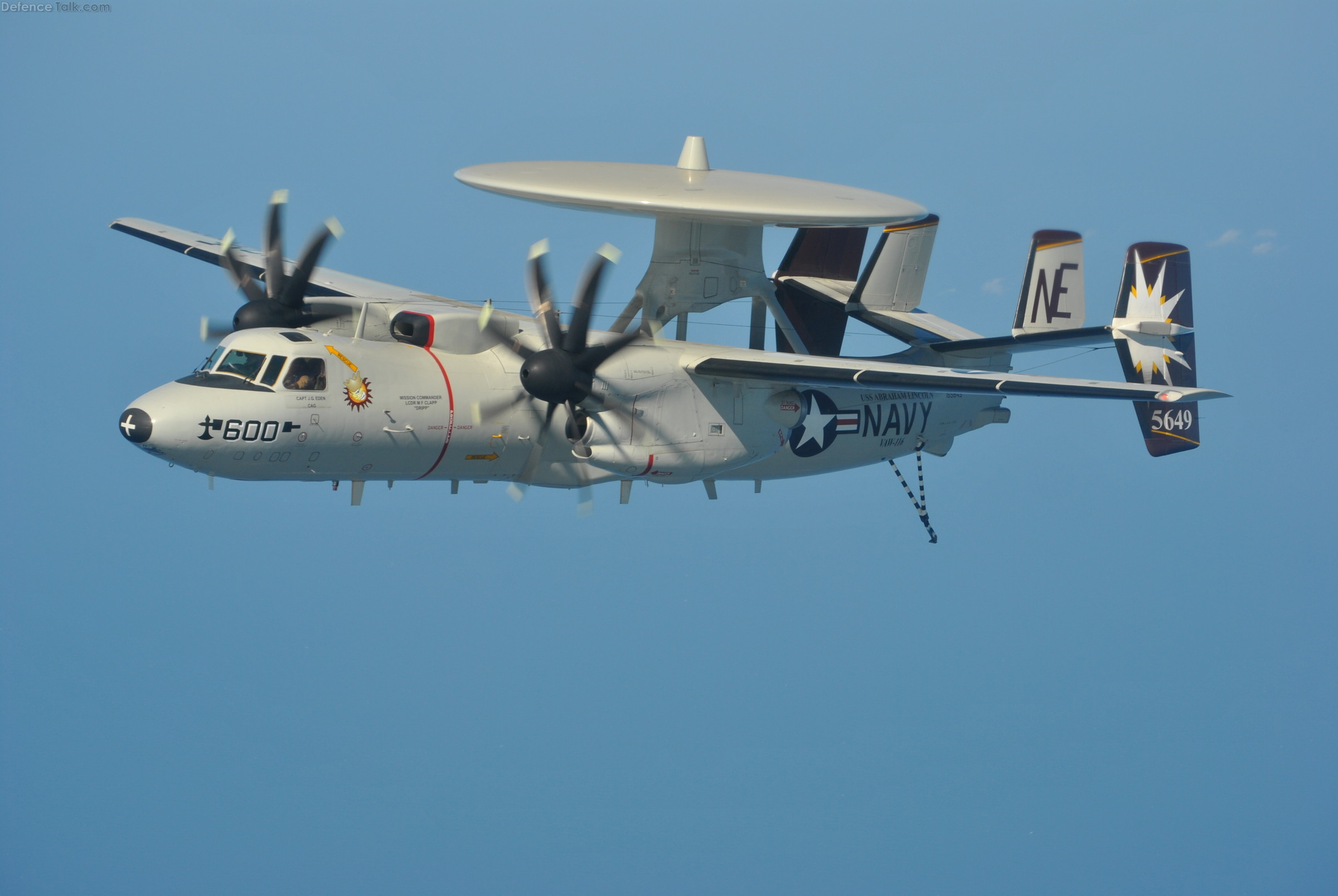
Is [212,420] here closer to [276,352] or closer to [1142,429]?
[276,352]

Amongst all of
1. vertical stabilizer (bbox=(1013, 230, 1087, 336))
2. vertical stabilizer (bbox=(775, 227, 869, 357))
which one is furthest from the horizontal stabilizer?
vertical stabilizer (bbox=(775, 227, 869, 357))

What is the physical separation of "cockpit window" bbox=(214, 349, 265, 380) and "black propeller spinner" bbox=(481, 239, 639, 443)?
3.45m

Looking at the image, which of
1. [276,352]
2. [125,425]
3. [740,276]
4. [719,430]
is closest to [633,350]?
[719,430]

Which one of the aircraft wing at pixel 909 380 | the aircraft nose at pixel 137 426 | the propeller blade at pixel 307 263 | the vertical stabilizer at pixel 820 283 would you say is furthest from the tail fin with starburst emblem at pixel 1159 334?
the aircraft nose at pixel 137 426

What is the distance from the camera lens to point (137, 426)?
59.0 ft

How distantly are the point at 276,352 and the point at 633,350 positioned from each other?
5.41 metres

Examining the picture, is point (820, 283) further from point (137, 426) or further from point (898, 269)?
point (137, 426)

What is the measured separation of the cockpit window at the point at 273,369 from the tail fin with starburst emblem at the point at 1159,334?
1584 cm

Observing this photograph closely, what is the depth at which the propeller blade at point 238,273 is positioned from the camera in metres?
22.3

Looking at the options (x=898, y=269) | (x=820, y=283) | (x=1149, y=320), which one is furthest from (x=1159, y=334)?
(x=820, y=283)

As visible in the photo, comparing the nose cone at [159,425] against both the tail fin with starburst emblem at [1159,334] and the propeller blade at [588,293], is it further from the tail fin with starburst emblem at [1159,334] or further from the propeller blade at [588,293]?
the tail fin with starburst emblem at [1159,334]

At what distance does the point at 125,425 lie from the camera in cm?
1802

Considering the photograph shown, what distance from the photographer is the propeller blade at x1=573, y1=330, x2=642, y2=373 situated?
19.8 meters

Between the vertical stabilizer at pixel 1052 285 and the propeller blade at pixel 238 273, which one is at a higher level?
the vertical stabilizer at pixel 1052 285
